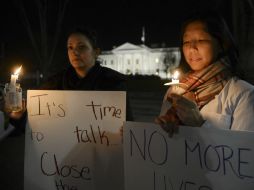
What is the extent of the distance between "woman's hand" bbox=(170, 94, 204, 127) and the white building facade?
267 ft

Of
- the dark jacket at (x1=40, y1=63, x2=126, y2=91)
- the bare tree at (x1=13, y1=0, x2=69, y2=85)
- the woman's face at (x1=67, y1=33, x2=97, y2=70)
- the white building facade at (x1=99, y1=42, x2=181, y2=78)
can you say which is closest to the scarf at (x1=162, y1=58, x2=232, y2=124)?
the dark jacket at (x1=40, y1=63, x2=126, y2=91)

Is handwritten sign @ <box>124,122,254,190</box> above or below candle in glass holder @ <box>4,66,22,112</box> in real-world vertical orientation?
below

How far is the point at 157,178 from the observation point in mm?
2238

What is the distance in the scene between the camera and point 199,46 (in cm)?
222

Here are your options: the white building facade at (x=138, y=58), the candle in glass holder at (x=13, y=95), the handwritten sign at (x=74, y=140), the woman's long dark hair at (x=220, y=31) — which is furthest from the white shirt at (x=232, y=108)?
the white building facade at (x=138, y=58)

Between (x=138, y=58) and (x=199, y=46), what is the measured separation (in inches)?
3530

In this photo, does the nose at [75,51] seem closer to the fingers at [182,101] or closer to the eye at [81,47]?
the eye at [81,47]

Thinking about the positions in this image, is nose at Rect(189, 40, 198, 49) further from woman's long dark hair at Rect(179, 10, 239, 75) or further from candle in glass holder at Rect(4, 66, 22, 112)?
candle in glass holder at Rect(4, 66, 22, 112)

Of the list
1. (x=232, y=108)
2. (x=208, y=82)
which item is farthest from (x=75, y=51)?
(x=232, y=108)

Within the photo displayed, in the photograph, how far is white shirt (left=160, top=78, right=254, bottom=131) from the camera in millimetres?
1988

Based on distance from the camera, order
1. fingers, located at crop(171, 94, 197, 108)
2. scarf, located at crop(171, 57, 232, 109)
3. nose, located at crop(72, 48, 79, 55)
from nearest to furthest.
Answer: fingers, located at crop(171, 94, 197, 108) < scarf, located at crop(171, 57, 232, 109) < nose, located at crop(72, 48, 79, 55)

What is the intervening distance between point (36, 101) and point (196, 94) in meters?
1.21

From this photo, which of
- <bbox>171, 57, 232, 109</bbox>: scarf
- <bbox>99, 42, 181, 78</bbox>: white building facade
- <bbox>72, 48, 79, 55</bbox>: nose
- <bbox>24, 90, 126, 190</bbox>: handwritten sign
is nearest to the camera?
<bbox>171, 57, 232, 109</bbox>: scarf

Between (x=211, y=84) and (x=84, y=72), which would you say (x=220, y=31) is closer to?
(x=211, y=84)
